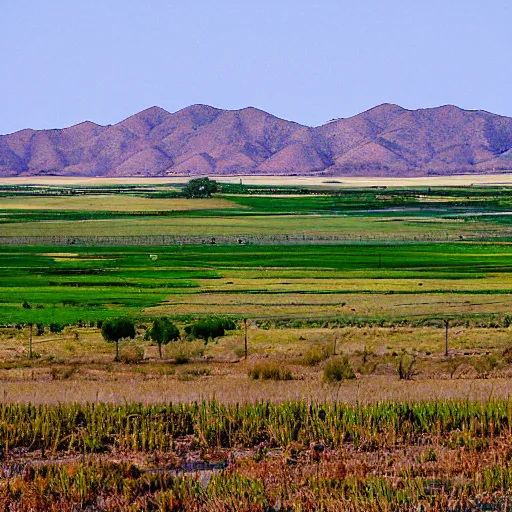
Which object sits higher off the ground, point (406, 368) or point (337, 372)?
point (337, 372)

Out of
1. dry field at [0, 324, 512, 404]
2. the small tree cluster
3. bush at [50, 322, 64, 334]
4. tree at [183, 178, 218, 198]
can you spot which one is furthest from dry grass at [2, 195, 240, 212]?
dry field at [0, 324, 512, 404]

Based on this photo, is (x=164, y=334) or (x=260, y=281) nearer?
(x=164, y=334)

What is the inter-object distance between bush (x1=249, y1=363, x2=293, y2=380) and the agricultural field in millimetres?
70

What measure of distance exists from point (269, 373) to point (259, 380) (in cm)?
43

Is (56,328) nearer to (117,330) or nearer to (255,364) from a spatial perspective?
(117,330)

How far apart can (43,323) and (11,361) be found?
667 centimetres

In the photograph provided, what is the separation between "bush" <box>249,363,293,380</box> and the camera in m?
19.5

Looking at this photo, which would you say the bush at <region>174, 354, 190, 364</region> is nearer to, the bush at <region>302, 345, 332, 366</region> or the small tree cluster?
the bush at <region>302, 345, 332, 366</region>

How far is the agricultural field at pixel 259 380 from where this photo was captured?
11.9m

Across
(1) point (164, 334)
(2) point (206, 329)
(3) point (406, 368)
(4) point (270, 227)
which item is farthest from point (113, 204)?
(3) point (406, 368)

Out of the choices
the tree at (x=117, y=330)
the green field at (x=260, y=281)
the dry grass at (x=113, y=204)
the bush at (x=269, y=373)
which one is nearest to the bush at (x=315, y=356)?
the bush at (x=269, y=373)

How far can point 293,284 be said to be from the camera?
40.2m

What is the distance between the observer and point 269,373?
19578 mm

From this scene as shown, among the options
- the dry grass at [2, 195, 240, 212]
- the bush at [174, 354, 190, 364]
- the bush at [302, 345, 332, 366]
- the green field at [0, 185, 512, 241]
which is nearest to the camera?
the bush at [302, 345, 332, 366]
